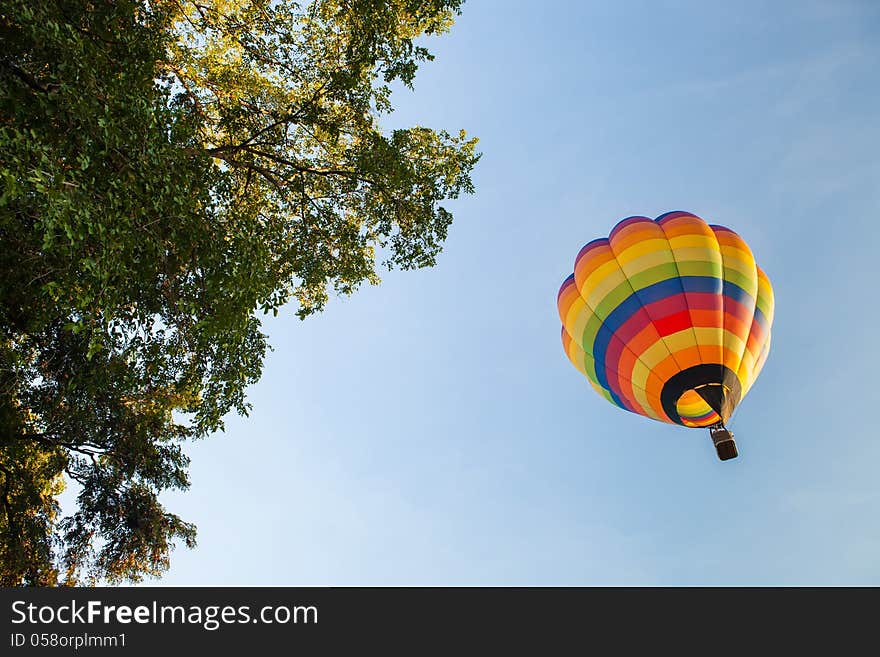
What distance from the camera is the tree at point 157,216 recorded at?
5.38 meters

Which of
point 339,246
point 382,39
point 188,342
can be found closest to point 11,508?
point 188,342

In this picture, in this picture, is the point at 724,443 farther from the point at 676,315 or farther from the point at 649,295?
the point at 649,295

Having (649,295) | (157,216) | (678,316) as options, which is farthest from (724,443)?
(157,216)

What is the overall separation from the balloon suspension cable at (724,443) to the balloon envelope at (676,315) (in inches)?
14.0

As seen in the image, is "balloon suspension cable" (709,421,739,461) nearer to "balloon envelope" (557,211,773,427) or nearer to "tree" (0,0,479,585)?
"balloon envelope" (557,211,773,427)

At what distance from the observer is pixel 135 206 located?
5512 mm

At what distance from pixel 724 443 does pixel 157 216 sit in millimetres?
11688

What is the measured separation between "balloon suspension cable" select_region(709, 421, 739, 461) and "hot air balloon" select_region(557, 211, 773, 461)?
0.07 ft

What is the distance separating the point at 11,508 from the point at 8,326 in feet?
15.4

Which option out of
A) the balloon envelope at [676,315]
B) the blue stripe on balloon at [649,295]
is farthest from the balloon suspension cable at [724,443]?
the blue stripe on balloon at [649,295]

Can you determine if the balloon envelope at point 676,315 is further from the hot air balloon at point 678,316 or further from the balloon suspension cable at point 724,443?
the balloon suspension cable at point 724,443

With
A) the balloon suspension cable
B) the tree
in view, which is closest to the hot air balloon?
the balloon suspension cable

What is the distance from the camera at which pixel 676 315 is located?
1234cm

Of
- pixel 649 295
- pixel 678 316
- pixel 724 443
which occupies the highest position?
pixel 649 295
